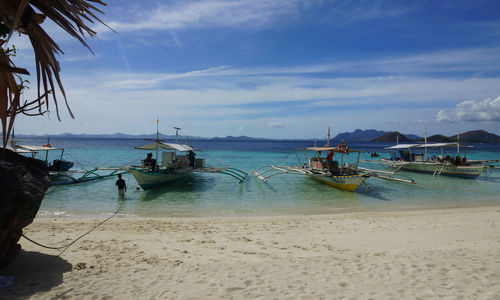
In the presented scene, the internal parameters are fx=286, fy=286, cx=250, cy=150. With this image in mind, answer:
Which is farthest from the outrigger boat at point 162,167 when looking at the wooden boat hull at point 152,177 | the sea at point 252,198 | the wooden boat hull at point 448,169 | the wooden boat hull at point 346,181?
the wooden boat hull at point 448,169

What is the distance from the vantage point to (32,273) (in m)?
4.64

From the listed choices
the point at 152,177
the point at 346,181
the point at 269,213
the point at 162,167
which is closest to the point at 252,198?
the point at 269,213

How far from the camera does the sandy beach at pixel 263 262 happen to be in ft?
13.6

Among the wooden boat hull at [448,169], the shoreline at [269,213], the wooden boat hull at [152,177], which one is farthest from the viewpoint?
the wooden boat hull at [448,169]

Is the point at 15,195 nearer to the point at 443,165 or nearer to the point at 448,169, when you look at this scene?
the point at 443,165

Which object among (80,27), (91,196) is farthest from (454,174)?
(80,27)

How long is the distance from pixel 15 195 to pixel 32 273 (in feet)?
5.10

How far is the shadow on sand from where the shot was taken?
13.1 ft

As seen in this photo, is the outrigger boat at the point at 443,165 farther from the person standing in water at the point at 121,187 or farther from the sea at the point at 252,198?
the person standing in water at the point at 121,187

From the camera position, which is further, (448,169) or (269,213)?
(448,169)

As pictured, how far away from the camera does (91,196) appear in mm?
14820

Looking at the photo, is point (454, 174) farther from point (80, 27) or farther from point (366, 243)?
point (80, 27)

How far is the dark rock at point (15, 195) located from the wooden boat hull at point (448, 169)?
26.2 m

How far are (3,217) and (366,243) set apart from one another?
7063 millimetres
